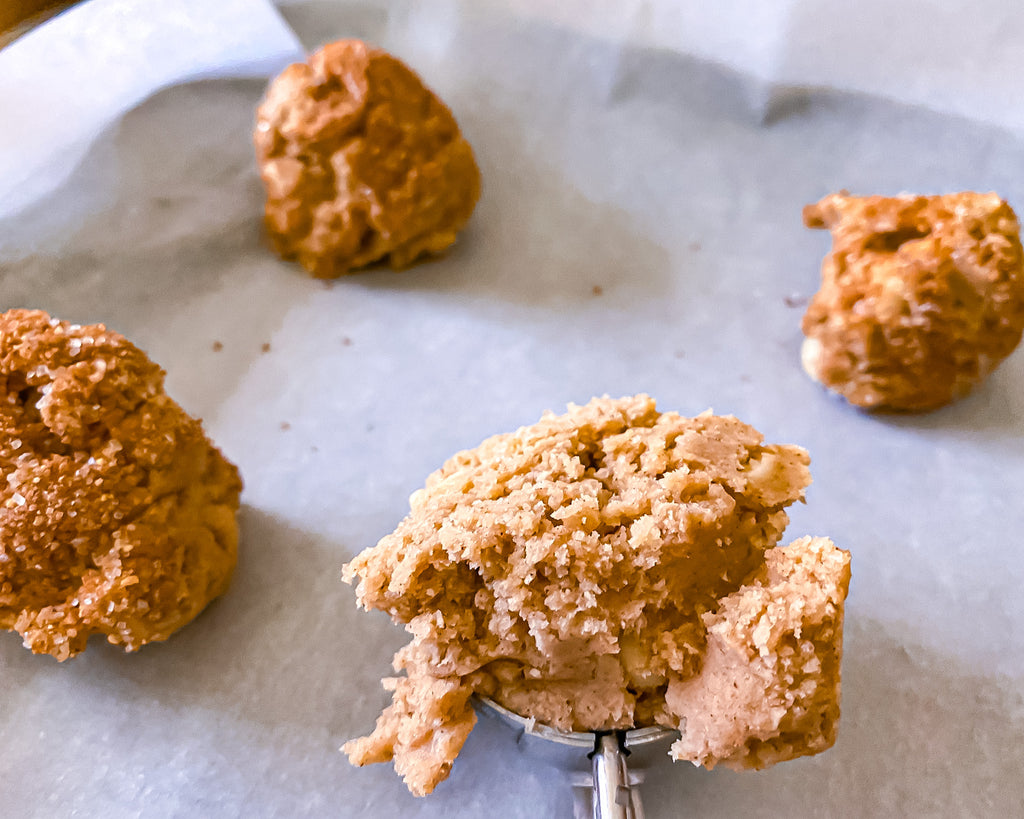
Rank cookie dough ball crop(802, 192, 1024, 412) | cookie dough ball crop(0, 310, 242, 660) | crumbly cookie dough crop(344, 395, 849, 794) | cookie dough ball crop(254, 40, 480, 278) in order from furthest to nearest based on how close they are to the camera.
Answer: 1. cookie dough ball crop(254, 40, 480, 278)
2. cookie dough ball crop(802, 192, 1024, 412)
3. cookie dough ball crop(0, 310, 242, 660)
4. crumbly cookie dough crop(344, 395, 849, 794)

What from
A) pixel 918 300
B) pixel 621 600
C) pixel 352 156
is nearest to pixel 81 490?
pixel 621 600

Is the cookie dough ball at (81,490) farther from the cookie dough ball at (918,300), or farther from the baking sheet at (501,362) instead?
the cookie dough ball at (918,300)

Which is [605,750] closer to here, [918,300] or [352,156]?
[918,300]

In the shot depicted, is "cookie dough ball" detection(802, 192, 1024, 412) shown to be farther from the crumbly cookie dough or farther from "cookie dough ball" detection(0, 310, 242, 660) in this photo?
"cookie dough ball" detection(0, 310, 242, 660)

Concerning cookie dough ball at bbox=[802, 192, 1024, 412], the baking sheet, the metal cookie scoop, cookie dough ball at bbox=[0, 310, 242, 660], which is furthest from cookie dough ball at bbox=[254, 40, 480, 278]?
the metal cookie scoop

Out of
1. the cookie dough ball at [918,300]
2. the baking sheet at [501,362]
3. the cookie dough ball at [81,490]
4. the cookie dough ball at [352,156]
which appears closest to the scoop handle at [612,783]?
the baking sheet at [501,362]
